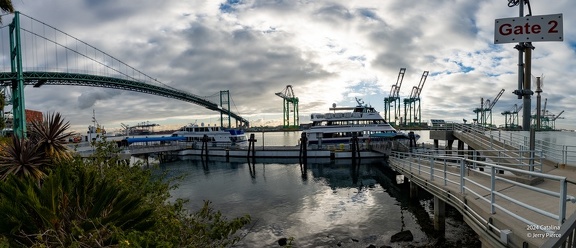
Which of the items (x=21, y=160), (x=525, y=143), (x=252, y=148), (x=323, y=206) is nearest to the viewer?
(x=21, y=160)

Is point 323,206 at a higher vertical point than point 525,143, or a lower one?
lower

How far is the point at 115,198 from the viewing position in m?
5.04

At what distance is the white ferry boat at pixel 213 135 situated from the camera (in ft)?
178

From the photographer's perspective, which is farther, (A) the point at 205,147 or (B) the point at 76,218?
(A) the point at 205,147

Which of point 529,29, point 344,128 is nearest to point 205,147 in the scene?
point 344,128

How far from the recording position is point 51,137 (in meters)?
10.2

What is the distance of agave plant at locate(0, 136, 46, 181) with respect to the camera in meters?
8.86

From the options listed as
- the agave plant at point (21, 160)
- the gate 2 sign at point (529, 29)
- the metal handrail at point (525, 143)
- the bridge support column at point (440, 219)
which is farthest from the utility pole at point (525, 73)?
the agave plant at point (21, 160)

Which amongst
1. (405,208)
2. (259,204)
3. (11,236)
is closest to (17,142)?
(11,236)

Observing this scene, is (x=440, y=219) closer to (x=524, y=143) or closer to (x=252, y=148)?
(x=524, y=143)

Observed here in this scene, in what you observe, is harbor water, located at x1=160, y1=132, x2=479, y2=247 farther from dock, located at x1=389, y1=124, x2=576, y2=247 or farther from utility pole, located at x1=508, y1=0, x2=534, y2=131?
utility pole, located at x1=508, y1=0, x2=534, y2=131

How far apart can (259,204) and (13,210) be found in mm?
15497

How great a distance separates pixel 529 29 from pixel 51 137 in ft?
47.2

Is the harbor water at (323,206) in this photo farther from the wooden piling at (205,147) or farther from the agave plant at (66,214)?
the wooden piling at (205,147)
